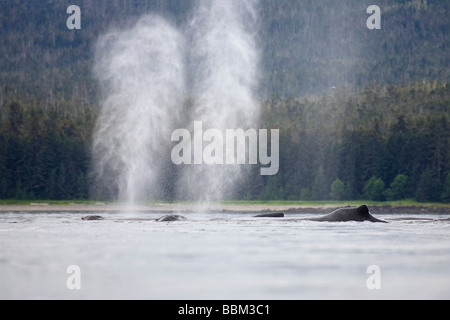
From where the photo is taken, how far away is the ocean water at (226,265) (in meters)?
27.2

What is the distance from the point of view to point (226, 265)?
33938 millimetres

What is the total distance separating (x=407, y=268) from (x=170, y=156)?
119 meters

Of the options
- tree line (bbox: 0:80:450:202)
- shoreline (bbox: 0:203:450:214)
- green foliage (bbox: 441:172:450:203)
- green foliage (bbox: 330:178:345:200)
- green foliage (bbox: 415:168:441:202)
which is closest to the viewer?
shoreline (bbox: 0:203:450:214)

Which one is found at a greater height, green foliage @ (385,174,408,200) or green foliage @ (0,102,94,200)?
green foliage @ (0,102,94,200)

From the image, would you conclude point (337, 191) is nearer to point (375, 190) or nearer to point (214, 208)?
point (375, 190)

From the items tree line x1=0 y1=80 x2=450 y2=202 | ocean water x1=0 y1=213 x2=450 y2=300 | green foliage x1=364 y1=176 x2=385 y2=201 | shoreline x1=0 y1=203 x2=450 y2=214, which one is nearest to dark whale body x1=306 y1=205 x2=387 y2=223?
ocean water x1=0 y1=213 x2=450 y2=300

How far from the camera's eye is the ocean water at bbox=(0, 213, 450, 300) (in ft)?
89.2

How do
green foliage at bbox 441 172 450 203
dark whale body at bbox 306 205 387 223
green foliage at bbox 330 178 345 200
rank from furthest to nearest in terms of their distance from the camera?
green foliage at bbox 330 178 345 200, green foliage at bbox 441 172 450 203, dark whale body at bbox 306 205 387 223

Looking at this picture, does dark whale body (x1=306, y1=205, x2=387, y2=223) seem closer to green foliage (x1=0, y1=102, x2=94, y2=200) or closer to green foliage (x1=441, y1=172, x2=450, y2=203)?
green foliage (x1=441, y1=172, x2=450, y2=203)

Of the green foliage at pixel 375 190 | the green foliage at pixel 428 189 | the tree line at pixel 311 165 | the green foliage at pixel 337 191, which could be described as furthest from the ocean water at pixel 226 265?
the green foliage at pixel 337 191

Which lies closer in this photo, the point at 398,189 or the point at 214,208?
the point at 214,208

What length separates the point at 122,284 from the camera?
2856 centimetres

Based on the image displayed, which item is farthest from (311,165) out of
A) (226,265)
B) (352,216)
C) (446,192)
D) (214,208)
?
(226,265)

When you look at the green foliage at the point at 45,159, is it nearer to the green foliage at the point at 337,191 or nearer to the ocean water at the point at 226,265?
the green foliage at the point at 337,191
